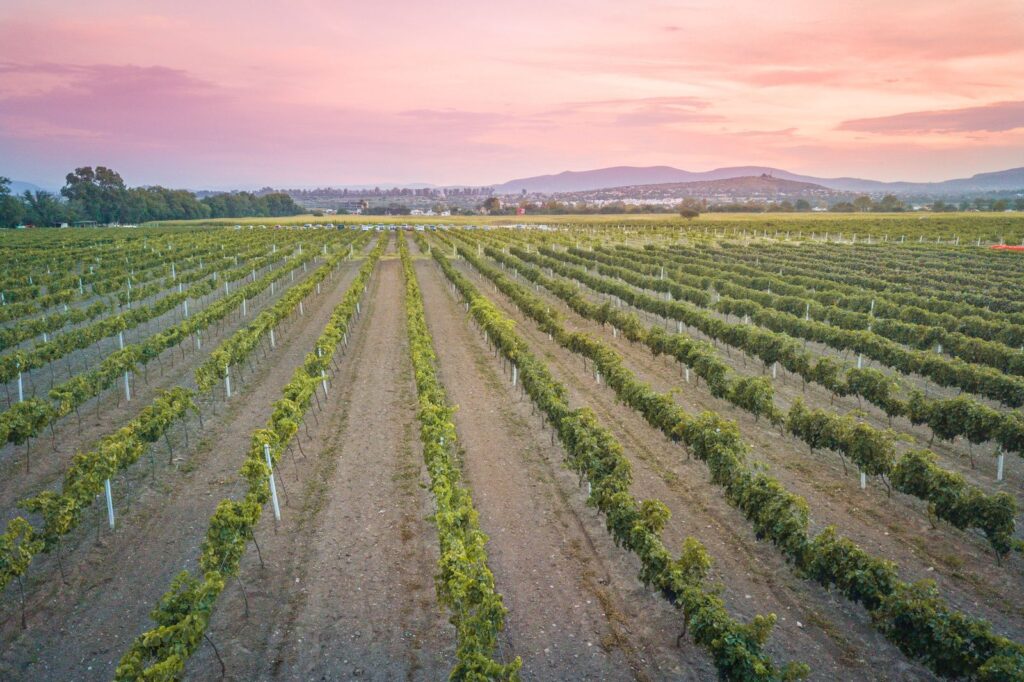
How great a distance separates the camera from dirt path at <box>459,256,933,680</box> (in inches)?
370

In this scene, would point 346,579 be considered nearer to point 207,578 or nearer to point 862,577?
point 207,578

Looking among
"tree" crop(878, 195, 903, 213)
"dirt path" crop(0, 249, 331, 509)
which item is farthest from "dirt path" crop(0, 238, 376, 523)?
"tree" crop(878, 195, 903, 213)

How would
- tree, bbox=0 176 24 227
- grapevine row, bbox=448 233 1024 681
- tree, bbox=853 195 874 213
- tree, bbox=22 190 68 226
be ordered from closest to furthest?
1. grapevine row, bbox=448 233 1024 681
2. tree, bbox=0 176 24 227
3. tree, bbox=22 190 68 226
4. tree, bbox=853 195 874 213

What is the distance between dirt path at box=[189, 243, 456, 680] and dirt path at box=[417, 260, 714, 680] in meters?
Answer: 1.25

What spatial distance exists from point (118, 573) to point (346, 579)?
4.03 m

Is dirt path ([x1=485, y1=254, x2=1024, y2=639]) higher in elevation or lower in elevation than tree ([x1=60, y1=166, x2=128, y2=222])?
lower

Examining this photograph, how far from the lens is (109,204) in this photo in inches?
5320

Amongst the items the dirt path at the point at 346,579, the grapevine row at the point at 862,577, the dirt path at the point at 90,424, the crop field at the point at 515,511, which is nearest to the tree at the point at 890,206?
the crop field at the point at 515,511

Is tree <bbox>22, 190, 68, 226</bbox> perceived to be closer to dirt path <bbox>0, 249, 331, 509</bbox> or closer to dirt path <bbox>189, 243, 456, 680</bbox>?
dirt path <bbox>0, 249, 331, 509</bbox>

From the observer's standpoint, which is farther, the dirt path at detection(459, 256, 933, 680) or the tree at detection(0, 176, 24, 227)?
the tree at detection(0, 176, 24, 227)

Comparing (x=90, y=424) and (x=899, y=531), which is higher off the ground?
(x=90, y=424)

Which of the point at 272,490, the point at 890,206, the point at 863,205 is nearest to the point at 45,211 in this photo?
the point at 272,490

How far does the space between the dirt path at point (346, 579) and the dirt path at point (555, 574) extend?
1.25 metres

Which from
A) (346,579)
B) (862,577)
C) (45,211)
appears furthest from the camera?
(45,211)
